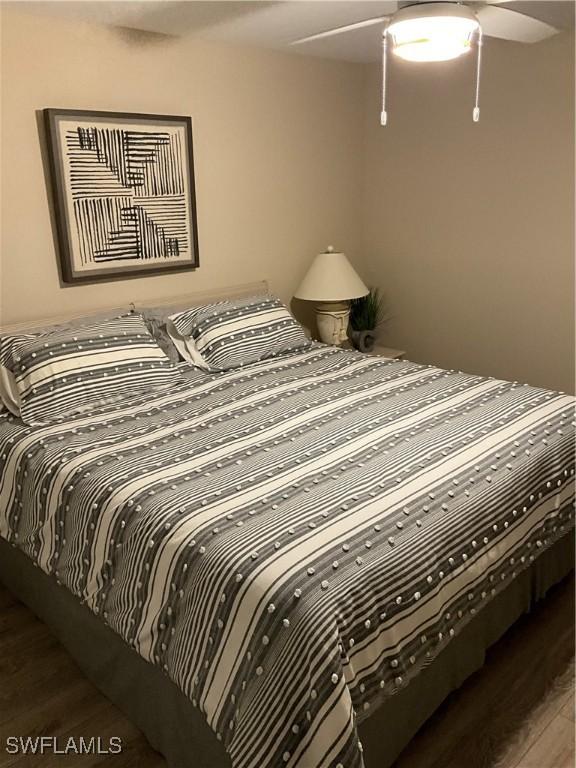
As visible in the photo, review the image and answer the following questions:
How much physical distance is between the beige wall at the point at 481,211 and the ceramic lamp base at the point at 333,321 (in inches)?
23.9

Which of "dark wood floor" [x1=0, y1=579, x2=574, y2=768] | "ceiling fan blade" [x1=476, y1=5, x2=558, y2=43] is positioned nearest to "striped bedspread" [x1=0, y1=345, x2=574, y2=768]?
"dark wood floor" [x1=0, y1=579, x2=574, y2=768]

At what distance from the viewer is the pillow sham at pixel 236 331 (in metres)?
2.87

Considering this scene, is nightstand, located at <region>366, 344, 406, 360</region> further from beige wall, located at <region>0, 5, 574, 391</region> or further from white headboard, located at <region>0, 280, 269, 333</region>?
white headboard, located at <region>0, 280, 269, 333</region>

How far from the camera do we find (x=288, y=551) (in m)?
1.46

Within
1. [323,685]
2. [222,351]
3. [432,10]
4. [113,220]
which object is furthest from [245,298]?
[323,685]

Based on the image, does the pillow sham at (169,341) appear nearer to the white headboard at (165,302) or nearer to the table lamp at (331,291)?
the white headboard at (165,302)

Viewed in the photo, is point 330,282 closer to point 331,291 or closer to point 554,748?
point 331,291

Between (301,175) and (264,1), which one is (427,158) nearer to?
(301,175)

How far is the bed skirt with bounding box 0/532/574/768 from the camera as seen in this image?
5.19 ft

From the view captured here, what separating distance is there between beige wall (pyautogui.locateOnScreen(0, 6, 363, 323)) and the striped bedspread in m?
0.83

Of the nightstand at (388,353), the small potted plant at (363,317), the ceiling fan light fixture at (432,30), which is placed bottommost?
the nightstand at (388,353)

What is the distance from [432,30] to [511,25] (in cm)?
67

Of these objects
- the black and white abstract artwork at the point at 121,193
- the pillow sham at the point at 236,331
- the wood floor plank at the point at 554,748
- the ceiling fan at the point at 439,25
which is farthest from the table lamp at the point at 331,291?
the wood floor plank at the point at 554,748

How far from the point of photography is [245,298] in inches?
129
